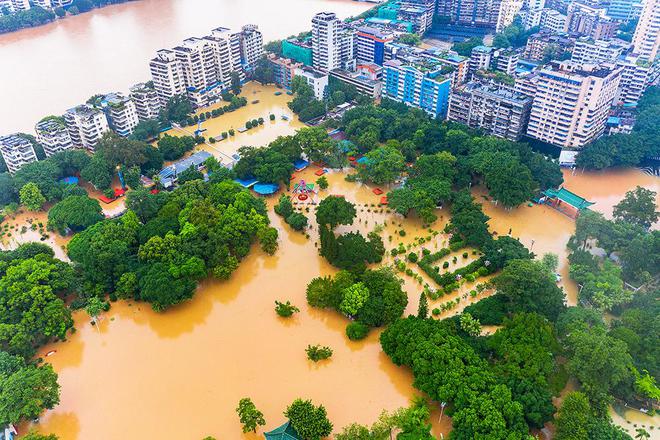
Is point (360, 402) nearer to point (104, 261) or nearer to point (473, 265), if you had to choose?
point (473, 265)

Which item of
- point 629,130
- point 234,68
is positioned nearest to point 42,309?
point 234,68

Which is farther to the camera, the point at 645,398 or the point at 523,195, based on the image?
the point at 523,195

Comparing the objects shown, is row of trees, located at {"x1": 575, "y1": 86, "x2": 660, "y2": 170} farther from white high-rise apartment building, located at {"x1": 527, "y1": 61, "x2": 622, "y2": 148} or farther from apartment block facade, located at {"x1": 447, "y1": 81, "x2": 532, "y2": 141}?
apartment block facade, located at {"x1": 447, "y1": 81, "x2": 532, "y2": 141}

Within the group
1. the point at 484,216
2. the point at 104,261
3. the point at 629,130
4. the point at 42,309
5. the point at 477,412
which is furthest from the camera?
the point at 629,130

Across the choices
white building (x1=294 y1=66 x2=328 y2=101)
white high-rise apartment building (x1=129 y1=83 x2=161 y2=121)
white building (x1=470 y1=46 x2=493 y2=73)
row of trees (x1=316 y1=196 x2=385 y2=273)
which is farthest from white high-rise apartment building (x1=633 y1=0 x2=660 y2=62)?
white high-rise apartment building (x1=129 y1=83 x2=161 y2=121)

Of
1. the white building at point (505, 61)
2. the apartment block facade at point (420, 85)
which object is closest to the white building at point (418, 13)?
the white building at point (505, 61)

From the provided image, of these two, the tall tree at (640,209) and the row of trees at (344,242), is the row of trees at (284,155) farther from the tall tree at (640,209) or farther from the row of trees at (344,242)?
the tall tree at (640,209)

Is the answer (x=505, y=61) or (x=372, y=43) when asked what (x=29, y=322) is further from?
(x=505, y=61)

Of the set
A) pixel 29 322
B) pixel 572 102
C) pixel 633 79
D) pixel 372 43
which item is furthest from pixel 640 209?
pixel 29 322
